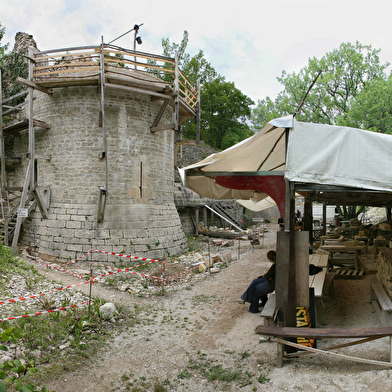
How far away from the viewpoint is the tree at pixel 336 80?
2120cm

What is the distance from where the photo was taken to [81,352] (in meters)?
4.50

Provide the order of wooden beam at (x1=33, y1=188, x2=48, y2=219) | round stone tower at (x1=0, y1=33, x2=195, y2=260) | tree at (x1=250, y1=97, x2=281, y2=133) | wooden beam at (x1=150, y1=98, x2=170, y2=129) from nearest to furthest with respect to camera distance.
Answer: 1. round stone tower at (x1=0, y1=33, x2=195, y2=260)
2. wooden beam at (x1=33, y1=188, x2=48, y2=219)
3. wooden beam at (x1=150, y1=98, x2=170, y2=129)
4. tree at (x1=250, y1=97, x2=281, y2=133)

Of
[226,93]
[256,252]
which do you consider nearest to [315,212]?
[226,93]

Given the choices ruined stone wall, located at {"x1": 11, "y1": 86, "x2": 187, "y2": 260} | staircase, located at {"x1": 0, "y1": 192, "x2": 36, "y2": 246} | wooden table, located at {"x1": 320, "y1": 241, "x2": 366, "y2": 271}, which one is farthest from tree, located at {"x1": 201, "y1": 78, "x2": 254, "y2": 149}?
wooden table, located at {"x1": 320, "y1": 241, "x2": 366, "y2": 271}

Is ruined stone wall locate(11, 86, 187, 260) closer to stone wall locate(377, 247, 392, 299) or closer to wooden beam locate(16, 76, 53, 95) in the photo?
wooden beam locate(16, 76, 53, 95)

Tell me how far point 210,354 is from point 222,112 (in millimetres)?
27546

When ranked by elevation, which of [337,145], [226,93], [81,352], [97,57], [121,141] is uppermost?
[226,93]

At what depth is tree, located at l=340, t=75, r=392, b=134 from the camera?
17.6 metres

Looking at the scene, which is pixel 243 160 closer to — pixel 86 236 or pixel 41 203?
pixel 86 236

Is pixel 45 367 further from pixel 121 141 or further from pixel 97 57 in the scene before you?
pixel 97 57

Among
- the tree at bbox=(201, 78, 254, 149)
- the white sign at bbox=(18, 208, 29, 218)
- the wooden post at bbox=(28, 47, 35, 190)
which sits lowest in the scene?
the white sign at bbox=(18, 208, 29, 218)

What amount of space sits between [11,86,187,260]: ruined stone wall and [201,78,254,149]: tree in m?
18.9

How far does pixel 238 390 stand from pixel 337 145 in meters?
2.91

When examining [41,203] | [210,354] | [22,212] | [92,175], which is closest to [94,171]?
[92,175]
